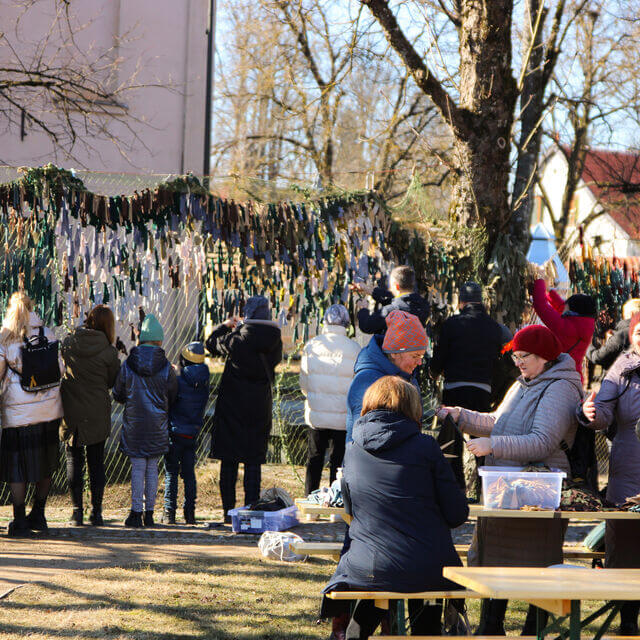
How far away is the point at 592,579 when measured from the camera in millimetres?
3863

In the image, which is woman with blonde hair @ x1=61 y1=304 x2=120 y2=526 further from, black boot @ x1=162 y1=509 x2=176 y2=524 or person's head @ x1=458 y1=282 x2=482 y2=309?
person's head @ x1=458 y1=282 x2=482 y2=309

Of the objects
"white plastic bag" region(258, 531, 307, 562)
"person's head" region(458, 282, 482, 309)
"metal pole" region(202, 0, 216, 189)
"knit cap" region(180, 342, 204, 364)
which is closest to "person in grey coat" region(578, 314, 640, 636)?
"white plastic bag" region(258, 531, 307, 562)

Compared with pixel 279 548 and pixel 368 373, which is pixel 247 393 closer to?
pixel 279 548

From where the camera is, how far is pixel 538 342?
4984 millimetres

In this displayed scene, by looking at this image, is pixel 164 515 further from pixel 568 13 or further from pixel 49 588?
pixel 568 13

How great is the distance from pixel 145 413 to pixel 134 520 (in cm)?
86

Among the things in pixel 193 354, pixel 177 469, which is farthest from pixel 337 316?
pixel 177 469

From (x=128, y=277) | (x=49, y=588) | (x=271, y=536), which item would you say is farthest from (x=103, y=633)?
(x=128, y=277)

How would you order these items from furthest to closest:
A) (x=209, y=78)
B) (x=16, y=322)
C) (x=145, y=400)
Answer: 1. (x=209, y=78)
2. (x=145, y=400)
3. (x=16, y=322)

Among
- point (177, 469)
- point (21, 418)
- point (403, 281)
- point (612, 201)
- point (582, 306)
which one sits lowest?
point (177, 469)

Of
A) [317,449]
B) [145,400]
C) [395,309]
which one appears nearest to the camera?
[395,309]

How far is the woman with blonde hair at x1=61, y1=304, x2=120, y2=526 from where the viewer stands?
25.7 feet

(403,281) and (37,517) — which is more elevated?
(403,281)

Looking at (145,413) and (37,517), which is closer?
(37,517)
